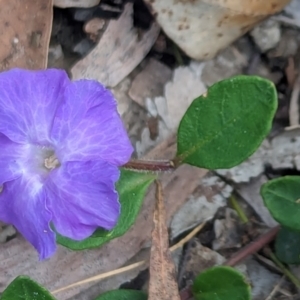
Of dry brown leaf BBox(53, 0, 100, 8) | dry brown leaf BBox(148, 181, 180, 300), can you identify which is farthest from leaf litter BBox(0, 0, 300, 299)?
dry brown leaf BBox(148, 181, 180, 300)

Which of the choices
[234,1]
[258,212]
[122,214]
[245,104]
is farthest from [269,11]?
[122,214]

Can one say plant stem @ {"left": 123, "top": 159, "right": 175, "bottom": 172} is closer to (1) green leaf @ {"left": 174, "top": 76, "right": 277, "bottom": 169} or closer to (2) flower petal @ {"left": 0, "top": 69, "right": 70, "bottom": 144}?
(1) green leaf @ {"left": 174, "top": 76, "right": 277, "bottom": 169}

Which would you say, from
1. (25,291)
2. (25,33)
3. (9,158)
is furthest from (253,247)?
(25,33)

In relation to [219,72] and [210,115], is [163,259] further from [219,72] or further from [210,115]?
[219,72]

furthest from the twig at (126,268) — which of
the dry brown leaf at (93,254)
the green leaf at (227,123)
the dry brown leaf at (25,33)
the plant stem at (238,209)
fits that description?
the dry brown leaf at (25,33)

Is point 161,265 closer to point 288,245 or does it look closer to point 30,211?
point 288,245

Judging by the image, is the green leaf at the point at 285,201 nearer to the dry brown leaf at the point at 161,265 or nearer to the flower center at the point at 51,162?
the dry brown leaf at the point at 161,265

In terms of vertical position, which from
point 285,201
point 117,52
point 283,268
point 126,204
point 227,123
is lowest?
point 283,268
